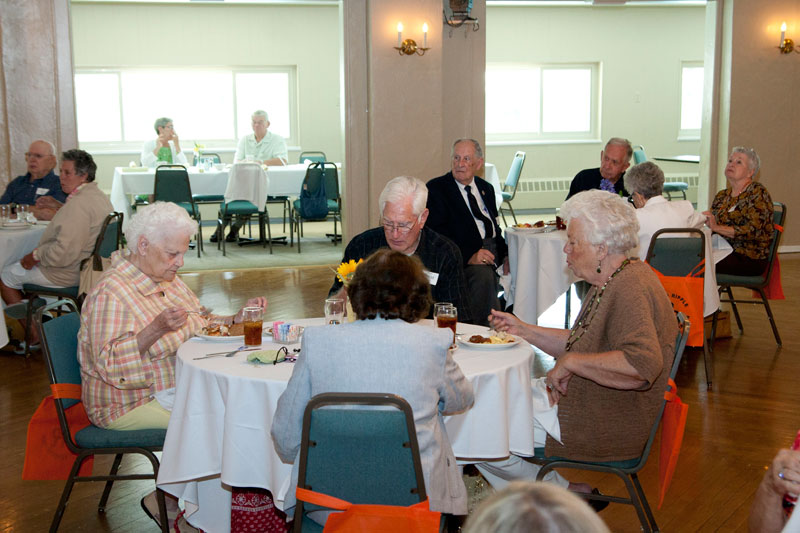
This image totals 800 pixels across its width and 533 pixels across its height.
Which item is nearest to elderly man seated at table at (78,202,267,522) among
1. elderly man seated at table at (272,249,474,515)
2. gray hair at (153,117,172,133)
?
elderly man seated at table at (272,249,474,515)

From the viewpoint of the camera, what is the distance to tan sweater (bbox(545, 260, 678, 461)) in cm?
267

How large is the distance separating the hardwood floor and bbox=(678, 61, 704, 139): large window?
772cm

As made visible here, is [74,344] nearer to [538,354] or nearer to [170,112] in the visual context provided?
[538,354]

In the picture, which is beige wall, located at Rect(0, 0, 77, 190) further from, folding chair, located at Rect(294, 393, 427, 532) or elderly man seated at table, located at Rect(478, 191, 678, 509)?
folding chair, located at Rect(294, 393, 427, 532)

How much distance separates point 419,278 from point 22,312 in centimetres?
434

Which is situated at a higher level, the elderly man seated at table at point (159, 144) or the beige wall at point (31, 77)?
the beige wall at point (31, 77)

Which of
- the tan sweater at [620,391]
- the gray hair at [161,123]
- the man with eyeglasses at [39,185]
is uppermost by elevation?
the gray hair at [161,123]

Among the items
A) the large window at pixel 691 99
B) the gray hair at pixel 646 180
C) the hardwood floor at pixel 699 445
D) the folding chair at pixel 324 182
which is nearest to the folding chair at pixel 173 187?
the folding chair at pixel 324 182

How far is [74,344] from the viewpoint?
302cm

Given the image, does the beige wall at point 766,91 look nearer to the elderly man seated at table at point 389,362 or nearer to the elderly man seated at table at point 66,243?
the elderly man seated at table at point 66,243

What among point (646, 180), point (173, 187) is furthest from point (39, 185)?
point (646, 180)

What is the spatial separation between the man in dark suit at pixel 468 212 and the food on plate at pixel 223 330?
2.40 m

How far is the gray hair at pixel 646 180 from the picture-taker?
17.1 feet

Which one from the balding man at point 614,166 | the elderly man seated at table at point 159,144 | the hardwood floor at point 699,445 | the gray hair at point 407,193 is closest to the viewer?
the hardwood floor at point 699,445
